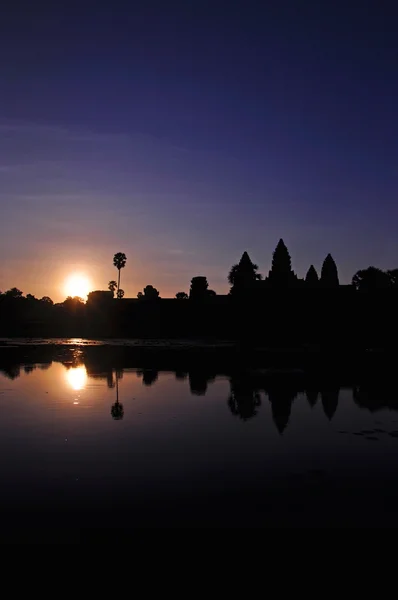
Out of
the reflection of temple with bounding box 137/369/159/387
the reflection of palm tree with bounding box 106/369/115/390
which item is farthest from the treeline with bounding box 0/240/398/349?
the reflection of palm tree with bounding box 106/369/115/390

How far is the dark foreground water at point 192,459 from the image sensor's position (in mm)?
7910

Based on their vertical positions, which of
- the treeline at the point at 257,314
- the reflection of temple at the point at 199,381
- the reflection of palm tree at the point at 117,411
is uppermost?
the treeline at the point at 257,314

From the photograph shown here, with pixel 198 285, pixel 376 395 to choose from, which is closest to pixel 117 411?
pixel 376 395

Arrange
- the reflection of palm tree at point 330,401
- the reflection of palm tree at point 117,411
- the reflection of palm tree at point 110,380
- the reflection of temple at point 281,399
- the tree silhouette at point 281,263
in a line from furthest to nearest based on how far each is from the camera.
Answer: the tree silhouette at point 281,263
the reflection of palm tree at point 110,380
the reflection of palm tree at point 330,401
the reflection of palm tree at point 117,411
the reflection of temple at point 281,399

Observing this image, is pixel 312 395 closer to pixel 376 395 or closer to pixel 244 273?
pixel 376 395

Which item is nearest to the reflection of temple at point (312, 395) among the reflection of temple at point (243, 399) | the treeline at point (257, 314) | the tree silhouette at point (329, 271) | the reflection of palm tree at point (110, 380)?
the reflection of temple at point (243, 399)

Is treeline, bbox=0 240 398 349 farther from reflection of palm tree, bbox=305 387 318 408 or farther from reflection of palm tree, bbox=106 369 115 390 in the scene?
reflection of palm tree, bbox=305 387 318 408

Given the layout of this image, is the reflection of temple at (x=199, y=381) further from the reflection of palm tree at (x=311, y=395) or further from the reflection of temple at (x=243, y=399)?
the reflection of palm tree at (x=311, y=395)

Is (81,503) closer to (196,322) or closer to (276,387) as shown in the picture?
(276,387)

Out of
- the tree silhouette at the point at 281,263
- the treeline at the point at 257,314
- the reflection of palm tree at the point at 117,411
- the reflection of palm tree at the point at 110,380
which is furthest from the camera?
the tree silhouette at the point at 281,263

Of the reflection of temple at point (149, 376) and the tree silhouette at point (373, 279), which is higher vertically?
the tree silhouette at point (373, 279)

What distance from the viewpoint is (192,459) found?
11133 mm

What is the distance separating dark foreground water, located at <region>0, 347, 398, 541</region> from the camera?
7.91 metres

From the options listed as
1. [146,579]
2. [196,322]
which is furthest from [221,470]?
[196,322]
